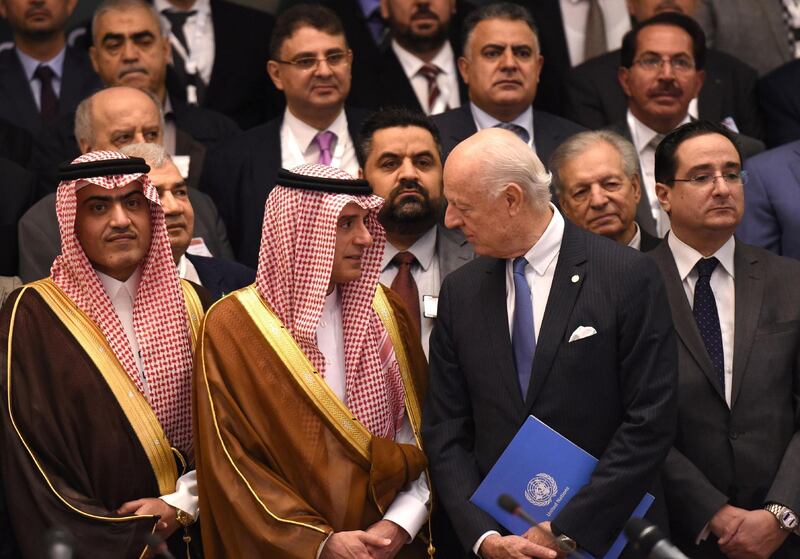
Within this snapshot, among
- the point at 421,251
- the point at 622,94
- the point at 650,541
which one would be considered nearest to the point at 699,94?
the point at 622,94

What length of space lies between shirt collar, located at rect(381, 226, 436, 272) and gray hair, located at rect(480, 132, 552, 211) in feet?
3.54

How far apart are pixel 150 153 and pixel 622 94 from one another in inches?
95.0

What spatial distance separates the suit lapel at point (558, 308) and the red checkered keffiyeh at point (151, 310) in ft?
3.59

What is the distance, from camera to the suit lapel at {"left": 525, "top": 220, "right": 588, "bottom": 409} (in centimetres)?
437

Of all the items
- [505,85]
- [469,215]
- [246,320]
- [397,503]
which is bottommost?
[397,503]

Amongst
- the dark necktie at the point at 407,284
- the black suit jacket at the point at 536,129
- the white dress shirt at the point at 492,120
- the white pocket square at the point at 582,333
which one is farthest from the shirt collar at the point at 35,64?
the white pocket square at the point at 582,333

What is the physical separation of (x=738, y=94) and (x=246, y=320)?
3.41 meters

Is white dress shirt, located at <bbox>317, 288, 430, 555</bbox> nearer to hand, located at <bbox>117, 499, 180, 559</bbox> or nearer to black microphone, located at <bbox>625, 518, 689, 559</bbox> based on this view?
hand, located at <bbox>117, 499, 180, 559</bbox>

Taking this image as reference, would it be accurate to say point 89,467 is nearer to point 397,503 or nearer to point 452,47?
point 397,503

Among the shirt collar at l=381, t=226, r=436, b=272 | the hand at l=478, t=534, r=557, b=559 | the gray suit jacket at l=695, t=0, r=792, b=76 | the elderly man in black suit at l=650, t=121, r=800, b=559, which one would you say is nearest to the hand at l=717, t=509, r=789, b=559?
the elderly man in black suit at l=650, t=121, r=800, b=559

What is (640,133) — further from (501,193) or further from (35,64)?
(35,64)

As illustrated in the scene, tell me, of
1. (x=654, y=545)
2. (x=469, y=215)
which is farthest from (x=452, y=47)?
(x=654, y=545)

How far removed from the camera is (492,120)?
647 centimetres

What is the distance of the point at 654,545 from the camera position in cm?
322
